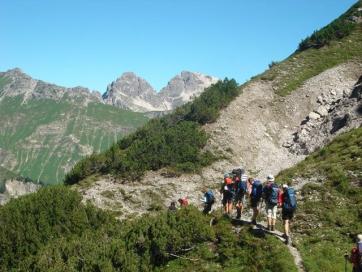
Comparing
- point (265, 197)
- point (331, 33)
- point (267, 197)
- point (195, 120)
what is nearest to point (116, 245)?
point (265, 197)

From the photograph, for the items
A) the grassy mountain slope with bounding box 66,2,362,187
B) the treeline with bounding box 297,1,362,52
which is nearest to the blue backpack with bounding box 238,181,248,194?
the grassy mountain slope with bounding box 66,2,362,187

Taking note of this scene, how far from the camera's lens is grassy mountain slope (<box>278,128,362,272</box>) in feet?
73.9

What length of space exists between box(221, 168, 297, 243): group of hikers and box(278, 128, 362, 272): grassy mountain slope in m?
1.82

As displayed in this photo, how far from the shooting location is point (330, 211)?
27.1 metres

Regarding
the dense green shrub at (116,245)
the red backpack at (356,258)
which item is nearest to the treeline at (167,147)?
the dense green shrub at (116,245)

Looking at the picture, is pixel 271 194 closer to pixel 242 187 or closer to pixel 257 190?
pixel 257 190

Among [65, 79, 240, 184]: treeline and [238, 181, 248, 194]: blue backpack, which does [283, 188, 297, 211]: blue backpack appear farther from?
[65, 79, 240, 184]: treeline

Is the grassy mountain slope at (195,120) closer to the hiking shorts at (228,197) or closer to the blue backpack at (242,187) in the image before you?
the hiking shorts at (228,197)

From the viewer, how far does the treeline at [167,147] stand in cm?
6341

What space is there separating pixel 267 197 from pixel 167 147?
42.5 metres

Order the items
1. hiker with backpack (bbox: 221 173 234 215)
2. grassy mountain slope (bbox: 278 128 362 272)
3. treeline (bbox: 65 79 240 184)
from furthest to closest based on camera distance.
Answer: treeline (bbox: 65 79 240 184) < hiker with backpack (bbox: 221 173 234 215) < grassy mountain slope (bbox: 278 128 362 272)

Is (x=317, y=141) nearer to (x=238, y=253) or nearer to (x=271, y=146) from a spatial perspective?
(x=271, y=146)

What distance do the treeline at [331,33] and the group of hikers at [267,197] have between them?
68.3 metres

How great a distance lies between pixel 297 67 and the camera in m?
83.4
